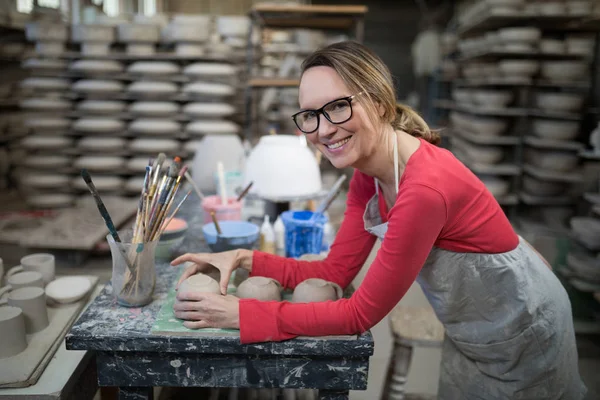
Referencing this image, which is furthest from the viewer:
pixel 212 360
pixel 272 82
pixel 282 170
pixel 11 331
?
pixel 272 82

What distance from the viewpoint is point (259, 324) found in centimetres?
113

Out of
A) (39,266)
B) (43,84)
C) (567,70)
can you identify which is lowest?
(39,266)

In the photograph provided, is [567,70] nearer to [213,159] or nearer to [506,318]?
[213,159]

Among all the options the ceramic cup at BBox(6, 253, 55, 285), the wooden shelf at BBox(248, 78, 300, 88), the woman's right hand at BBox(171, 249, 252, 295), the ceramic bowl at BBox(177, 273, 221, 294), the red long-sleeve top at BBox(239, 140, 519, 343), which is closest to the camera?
the red long-sleeve top at BBox(239, 140, 519, 343)

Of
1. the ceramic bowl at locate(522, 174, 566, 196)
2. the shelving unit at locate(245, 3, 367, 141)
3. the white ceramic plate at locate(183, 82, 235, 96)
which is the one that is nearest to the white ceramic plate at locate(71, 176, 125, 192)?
the white ceramic plate at locate(183, 82, 235, 96)

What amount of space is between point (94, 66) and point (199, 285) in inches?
172

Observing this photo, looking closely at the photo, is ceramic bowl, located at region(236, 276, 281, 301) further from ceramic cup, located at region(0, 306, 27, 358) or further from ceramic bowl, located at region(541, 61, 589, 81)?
ceramic bowl, located at region(541, 61, 589, 81)

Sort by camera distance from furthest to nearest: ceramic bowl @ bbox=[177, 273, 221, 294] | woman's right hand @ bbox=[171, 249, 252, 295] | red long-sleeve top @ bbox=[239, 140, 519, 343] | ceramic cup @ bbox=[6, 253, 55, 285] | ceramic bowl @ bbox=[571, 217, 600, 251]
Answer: ceramic bowl @ bbox=[571, 217, 600, 251] < ceramic cup @ bbox=[6, 253, 55, 285] < woman's right hand @ bbox=[171, 249, 252, 295] < ceramic bowl @ bbox=[177, 273, 221, 294] < red long-sleeve top @ bbox=[239, 140, 519, 343]

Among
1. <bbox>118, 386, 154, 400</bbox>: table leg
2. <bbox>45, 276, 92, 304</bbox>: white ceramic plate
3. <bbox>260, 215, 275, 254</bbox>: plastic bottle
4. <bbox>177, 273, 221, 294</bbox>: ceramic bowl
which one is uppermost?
Result: <bbox>177, 273, 221, 294</bbox>: ceramic bowl

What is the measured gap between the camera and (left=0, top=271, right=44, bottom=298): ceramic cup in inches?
60.0

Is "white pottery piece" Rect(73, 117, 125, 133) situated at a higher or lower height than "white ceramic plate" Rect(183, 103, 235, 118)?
lower

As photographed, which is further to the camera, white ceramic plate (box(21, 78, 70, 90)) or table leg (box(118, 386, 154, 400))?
white ceramic plate (box(21, 78, 70, 90))

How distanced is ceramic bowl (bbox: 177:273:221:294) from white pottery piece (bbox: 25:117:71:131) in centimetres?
445

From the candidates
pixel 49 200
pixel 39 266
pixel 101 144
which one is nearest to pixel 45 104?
pixel 101 144
